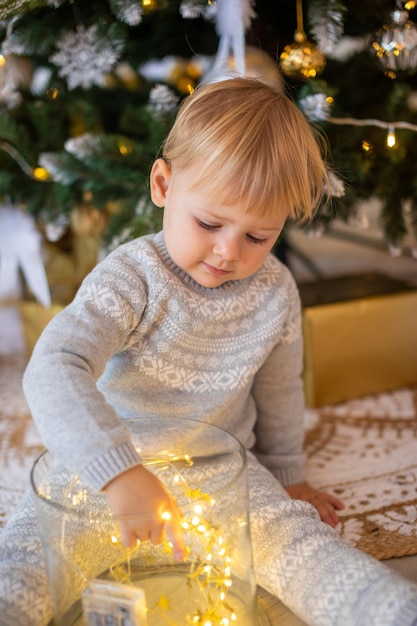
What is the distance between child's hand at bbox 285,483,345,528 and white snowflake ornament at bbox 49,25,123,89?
0.66m

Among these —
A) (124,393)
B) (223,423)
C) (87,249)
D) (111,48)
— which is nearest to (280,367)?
(223,423)

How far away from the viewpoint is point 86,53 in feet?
3.38

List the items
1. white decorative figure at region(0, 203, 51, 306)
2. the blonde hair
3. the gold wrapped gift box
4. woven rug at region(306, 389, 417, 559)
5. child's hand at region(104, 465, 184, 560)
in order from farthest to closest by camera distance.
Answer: white decorative figure at region(0, 203, 51, 306) → the gold wrapped gift box → woven rug at region(306, 389, 417, 559) → the blonde hair → child's hand at region(104, 465, 184, 560)

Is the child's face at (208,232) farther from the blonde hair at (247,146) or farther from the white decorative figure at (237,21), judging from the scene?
the white decorative figure at (237,21)

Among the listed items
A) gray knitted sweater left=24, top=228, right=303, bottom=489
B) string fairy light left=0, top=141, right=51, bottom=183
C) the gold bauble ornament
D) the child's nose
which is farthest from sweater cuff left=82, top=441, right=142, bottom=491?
string fairy light left=0, top=141, right=51, bottom=183

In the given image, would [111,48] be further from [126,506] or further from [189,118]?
[126,506]

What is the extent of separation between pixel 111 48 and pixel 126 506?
695mm

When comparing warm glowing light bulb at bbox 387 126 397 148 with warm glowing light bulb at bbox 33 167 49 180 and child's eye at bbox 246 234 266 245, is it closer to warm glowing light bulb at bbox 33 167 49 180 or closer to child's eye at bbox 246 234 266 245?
child's eye at bbox 246 234 266 245

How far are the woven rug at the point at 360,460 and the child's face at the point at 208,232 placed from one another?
1.12 ft

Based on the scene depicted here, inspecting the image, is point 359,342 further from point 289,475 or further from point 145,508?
point 145,508

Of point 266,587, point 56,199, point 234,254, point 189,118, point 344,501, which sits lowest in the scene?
point 344,501

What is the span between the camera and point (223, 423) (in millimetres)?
866

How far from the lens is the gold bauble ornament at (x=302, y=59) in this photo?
0.95 meters

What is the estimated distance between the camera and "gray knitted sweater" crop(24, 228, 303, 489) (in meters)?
0.61
